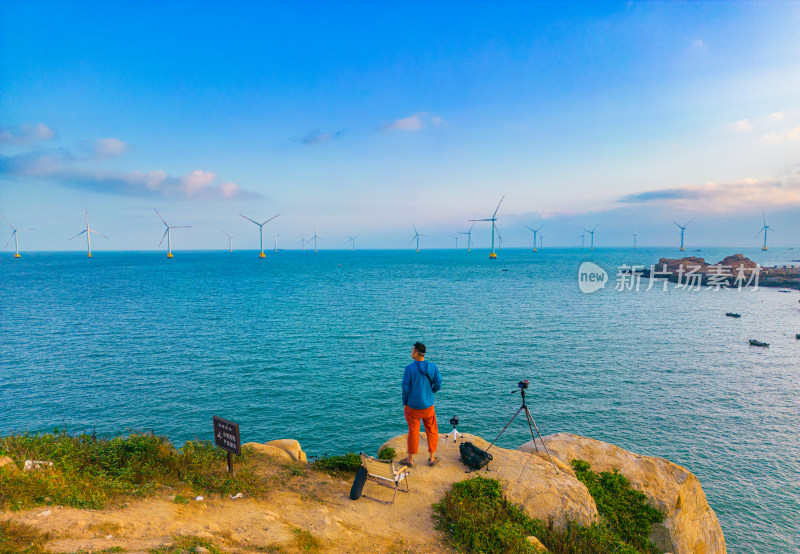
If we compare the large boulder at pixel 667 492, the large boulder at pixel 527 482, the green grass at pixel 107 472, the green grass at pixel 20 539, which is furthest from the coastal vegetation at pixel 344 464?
the green grass at pixel 20 539

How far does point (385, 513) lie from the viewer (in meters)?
10.1

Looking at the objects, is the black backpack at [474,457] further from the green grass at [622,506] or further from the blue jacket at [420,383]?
the green grass at [622,506]

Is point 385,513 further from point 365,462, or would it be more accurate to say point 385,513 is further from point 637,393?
point 637,393

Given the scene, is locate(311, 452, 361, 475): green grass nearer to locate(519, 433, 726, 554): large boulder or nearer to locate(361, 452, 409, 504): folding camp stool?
locate(361, 452, 409, 504): folding camp stool

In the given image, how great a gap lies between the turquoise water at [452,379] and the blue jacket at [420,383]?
36.8ft

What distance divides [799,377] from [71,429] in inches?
2103

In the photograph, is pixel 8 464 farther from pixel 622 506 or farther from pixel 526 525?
pixel 622 506

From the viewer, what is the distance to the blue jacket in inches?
437

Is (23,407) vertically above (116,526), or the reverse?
(116,526)

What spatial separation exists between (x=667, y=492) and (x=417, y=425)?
840 centimetres

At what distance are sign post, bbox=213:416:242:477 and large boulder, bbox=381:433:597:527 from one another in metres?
4.93

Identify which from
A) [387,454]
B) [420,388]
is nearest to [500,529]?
[420,388]

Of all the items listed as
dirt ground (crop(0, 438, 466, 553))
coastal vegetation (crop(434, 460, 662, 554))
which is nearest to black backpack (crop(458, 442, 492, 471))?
coastal vegetation (crop(434, 460, 662, 554))

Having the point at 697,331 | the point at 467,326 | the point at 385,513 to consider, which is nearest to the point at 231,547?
the point at 385,513
